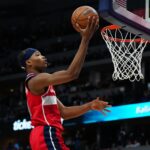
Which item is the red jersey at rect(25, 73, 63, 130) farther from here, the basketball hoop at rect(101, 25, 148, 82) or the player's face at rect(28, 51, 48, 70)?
the basketball hoop at rect(101, 25, 148, 82)

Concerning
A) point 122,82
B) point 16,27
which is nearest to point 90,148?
point 122,82

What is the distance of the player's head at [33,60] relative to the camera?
427cm

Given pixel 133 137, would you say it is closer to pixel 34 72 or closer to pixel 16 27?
pixel 16 27

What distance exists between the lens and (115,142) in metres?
18.6

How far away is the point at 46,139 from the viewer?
4.13m

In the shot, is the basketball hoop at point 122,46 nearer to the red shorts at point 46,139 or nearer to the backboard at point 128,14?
the backboard at point 128,14

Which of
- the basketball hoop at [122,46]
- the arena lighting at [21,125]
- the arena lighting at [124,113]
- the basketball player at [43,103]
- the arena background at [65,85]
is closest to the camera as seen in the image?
the basketball player at [43,103]

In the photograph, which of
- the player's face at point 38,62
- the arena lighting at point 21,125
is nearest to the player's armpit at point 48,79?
the player's face at point 38,62

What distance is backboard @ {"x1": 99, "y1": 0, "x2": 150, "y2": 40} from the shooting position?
5543 millimetres

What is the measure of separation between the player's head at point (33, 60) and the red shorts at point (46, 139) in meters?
0.49

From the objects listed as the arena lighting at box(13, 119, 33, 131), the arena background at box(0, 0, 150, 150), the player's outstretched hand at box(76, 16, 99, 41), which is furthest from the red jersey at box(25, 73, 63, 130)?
the arena lighting at box(13, 119, 33, 131)

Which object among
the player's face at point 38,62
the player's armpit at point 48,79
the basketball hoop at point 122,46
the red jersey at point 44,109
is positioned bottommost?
the basketball hoop at point 122,46

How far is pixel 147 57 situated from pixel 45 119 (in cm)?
1561

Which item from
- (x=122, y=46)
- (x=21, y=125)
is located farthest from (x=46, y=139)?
(x=21, y=125)
